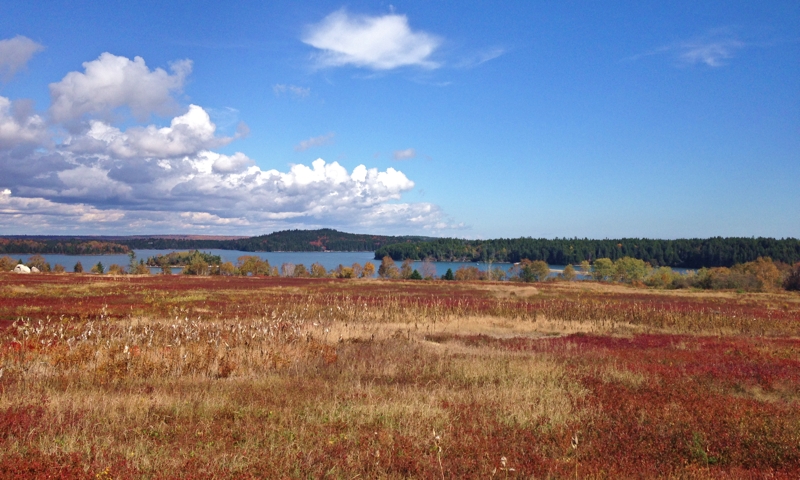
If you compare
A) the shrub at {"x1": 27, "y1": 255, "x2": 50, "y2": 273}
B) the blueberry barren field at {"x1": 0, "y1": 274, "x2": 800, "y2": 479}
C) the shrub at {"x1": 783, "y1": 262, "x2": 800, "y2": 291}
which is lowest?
the shrub at {"x1": 27, "y1": 255, "x2": 50, "y2": 273}

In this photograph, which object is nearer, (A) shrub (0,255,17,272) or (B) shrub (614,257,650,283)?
(A) shrub (0,255,17,272)

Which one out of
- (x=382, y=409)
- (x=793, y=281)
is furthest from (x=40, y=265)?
(x=793, y=281)

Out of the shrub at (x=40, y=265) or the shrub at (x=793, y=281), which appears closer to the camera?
the shrub at (x=793, y=281)

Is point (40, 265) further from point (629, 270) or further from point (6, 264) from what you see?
point (629, 270)

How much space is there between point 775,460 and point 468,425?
14.4ft

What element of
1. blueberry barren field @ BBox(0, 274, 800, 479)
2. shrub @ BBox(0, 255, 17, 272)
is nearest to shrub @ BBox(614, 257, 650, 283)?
blueberry barren field @ BBox(0, 274, 800, 479)

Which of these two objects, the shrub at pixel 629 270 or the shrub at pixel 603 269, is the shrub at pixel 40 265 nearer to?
the shrub at pixel 603 269

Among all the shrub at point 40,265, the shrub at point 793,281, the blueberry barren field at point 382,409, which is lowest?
the shrub at point 40,265

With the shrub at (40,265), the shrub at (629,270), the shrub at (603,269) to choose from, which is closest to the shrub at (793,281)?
the shrub at (629,270)

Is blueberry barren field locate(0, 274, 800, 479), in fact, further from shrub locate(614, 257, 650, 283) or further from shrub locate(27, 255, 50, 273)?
shrub locate(27, 255, 50, 273)

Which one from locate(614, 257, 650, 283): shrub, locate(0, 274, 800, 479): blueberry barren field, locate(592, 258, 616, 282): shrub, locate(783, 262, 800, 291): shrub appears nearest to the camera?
locate(0, 274, 800, 479): blueberry barren field

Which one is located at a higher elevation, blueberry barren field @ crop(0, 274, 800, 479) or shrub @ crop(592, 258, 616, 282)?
blueberry barren field @ crop(0, 274, 800, 479)

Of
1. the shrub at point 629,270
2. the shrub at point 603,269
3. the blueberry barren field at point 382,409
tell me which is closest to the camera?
the blueberry barren field at point 382,409

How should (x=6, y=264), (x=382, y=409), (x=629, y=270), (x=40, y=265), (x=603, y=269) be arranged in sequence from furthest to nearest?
(x=603, y=269) → (x=629, y=270) → (x=40, y=265) → (x=6, y=264) → (x=382, y=409)
